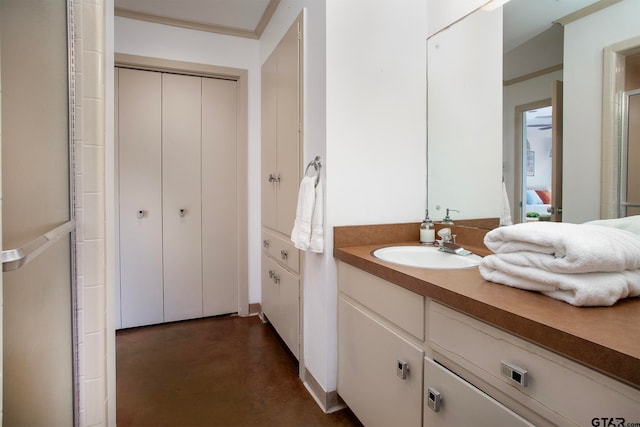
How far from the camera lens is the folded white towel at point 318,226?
60.7 inches

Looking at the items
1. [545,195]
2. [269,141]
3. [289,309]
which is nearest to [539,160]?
[545,195]

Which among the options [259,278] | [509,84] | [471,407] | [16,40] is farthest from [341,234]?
[259,278]

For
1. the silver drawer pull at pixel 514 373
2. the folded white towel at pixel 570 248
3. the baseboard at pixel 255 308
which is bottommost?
the baseboard at pixel 255 308

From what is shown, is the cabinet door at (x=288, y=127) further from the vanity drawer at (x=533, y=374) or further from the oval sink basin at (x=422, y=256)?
the vanity drawer at (x=533, y=374)

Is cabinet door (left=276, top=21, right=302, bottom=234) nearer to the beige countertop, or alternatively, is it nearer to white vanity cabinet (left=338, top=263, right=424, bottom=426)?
white vanity cabinet (left=338, top=263, right=424, bottom=426)

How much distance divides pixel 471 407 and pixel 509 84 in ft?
4.14

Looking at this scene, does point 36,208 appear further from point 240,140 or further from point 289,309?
point 240,140

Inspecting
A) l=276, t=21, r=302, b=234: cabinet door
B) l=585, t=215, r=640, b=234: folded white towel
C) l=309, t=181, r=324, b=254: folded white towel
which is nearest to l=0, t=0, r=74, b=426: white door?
l=309, t=181, r=324, b=254: folded white towel

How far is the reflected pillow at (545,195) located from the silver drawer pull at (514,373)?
806 mm

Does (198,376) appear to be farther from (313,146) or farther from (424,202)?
(424,202)

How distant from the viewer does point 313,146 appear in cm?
170

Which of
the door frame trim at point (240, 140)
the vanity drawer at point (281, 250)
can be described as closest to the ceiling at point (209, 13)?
the door frame trim at point (240, 140)

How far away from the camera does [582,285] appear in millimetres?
A: 753

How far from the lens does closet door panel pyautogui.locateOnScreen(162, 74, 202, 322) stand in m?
2.60
